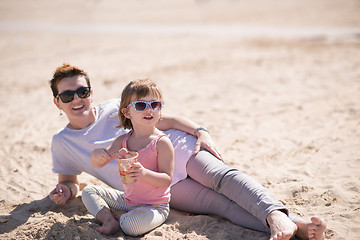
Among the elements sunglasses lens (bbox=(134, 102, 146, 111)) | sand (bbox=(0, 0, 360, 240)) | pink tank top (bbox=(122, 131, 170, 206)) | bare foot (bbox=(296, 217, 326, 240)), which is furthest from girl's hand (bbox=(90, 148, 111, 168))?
bare foot (bbox=(296, 217, 326, 240))

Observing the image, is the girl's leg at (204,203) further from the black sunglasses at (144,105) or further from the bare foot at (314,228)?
the black sunglasses at (144,105)

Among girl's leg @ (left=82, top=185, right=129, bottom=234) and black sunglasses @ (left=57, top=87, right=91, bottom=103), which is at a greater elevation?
black sunglasses @ (left=57, top=87, right=91, bottom=103)

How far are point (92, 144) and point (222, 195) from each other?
4.24 feet

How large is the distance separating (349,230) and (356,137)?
227 centimetres

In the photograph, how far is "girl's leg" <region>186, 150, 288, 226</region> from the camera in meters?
2.88

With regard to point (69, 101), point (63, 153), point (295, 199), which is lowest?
point (295, 199)

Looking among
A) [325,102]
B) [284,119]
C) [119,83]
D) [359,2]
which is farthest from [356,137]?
[359,2]

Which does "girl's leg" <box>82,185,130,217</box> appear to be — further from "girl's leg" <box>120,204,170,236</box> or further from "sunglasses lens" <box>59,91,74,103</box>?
"sunglasses lens" <box>59,91,74,103</box>

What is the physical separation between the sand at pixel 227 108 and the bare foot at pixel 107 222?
56 millimetres

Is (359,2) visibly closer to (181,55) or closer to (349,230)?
(181,55)

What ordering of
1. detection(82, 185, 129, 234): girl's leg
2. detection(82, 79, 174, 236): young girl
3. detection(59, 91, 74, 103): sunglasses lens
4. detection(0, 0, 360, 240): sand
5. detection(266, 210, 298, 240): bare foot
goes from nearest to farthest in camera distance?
detection(266, 210, 298, 240): bare foot < detection(82, 79, 174, 236): young girl < detection(82, 185, 129, 234): girl's leg < detection(0, 0, 360, 240): sand < detection(59, 91, 74, 103): sunglasses lens

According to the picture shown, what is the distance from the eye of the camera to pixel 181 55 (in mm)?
11820

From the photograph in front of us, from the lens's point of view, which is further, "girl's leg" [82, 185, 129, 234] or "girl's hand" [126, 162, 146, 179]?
"girl's leg" [82, 185, 129, 234]

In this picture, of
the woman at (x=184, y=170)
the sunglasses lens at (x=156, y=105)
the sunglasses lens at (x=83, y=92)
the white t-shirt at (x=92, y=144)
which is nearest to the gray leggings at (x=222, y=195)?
the woman at (x=184, y=170)
